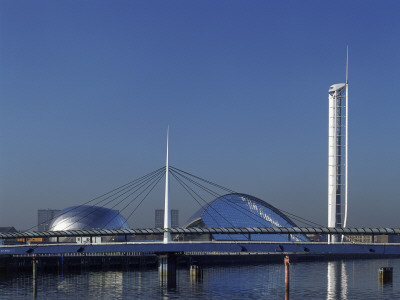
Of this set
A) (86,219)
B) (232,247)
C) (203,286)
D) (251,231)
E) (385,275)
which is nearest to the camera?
(203,286)

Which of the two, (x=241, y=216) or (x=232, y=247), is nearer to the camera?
(x=232, y=247)

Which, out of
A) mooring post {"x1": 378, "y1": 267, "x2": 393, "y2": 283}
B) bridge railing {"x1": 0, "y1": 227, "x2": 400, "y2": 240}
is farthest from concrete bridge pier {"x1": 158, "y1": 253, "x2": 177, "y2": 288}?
mooring post {"x1": 378, "y1": 267, "x2": 393, "y2": 283}

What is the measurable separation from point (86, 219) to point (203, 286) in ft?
242

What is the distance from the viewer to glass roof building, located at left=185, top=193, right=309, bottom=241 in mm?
166750

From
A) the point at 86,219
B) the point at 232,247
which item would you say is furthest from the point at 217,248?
the point at 86,219

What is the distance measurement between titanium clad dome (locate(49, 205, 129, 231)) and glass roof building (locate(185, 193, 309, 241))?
692 inches

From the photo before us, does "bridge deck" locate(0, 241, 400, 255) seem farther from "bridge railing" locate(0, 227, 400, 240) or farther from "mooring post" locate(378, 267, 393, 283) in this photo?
"mooring post" locate(378, 267, 393, 283)

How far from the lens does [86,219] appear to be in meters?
158

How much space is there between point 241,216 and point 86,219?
3841 cm

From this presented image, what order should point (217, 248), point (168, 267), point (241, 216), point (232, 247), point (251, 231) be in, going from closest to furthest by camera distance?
point (217, 248) → point (232, 247) → point (168, 267) → point (251, 231) → point (241, 216)

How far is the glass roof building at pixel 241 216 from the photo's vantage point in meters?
167

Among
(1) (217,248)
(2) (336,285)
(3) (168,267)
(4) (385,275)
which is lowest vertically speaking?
(2) (336,285)

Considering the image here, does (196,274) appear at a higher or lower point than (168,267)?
lower

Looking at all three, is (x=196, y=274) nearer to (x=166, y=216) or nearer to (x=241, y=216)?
(x=166, y=216)
